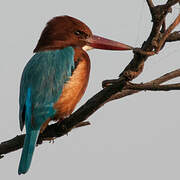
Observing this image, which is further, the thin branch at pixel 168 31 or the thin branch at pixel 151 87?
the thin branch at pixel 151 87

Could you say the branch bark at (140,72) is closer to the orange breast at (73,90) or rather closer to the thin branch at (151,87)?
the thin branch at (151,87)

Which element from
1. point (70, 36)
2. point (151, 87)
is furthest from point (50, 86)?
point (151, 87)

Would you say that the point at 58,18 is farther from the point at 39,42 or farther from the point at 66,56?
the point at 66,56

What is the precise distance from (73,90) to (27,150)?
825 mm

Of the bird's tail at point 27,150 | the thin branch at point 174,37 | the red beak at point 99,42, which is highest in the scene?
the red beak at point 99,42

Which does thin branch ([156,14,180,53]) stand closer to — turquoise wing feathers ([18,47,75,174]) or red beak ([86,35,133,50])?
turquoise wing feathers ([18,47,75,174])

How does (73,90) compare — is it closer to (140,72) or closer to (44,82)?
(44,82)

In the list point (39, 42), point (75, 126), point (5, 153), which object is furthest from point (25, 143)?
point (39, 42)

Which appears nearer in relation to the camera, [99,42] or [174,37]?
[174,37]

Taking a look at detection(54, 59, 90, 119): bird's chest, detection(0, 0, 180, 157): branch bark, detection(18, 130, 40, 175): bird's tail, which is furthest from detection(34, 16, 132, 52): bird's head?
detection(0, 0, 180, 157): branch bark

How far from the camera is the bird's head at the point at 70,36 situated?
17.8 ft

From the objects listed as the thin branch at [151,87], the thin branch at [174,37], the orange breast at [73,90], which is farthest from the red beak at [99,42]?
the thin branch at [151,87]

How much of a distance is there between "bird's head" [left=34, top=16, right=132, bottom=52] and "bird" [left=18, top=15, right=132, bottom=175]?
0.05m

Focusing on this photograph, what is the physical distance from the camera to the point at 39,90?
4605mm
